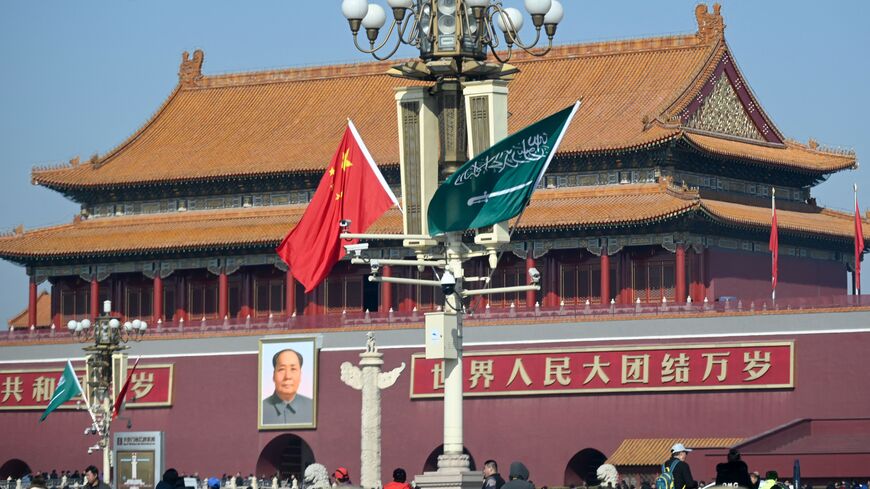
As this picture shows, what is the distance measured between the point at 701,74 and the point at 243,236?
12.8 m

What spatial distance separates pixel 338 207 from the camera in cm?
2984

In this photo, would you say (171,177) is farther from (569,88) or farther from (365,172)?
(365,172)

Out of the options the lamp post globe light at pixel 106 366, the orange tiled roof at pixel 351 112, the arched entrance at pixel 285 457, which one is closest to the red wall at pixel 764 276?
the orange tiled roof at pixel 351 112

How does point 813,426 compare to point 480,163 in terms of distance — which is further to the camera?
point 813,426

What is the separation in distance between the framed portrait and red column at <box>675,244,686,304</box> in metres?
9.18

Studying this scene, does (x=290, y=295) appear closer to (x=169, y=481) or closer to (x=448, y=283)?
(x=448, y=283)

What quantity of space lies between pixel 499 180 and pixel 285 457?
28.3 metres

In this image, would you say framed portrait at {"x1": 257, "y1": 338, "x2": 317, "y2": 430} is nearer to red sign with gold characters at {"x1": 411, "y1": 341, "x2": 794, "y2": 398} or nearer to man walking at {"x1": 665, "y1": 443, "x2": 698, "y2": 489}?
red sign with gold characters at {"x1": 411, "y1": 341, "x2": 794, "y2": 398}

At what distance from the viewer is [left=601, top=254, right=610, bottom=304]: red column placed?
162ft

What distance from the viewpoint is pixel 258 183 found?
56.5 metres

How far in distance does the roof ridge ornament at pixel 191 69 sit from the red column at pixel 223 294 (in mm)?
8477

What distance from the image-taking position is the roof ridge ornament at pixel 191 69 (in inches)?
2441

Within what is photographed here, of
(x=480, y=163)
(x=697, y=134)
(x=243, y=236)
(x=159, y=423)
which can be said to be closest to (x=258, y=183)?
(x=243, y=236)

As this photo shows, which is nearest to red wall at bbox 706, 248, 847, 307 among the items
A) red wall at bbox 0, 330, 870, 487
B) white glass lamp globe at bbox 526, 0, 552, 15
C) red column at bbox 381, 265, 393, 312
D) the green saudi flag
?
red wall at bbox 0, 330, 870, 487
